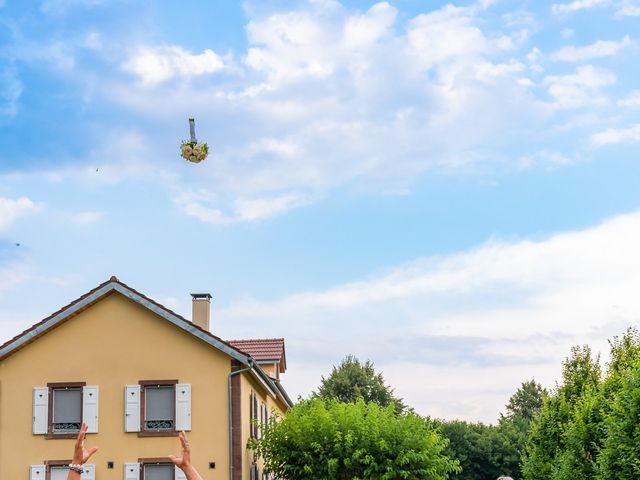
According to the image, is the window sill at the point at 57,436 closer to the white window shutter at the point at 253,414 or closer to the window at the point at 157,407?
the window at the point at 157,407

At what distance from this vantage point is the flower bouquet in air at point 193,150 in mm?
16188

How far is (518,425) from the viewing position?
68.4 metres

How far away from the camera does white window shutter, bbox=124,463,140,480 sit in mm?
26031

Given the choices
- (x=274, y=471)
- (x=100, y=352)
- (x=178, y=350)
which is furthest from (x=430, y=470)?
(x=100, y=352)

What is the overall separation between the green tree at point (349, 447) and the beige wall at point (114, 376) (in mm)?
1906

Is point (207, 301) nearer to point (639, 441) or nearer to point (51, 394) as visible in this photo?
point (51, 394)

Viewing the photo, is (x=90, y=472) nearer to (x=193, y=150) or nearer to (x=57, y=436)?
(x=57, y=436)

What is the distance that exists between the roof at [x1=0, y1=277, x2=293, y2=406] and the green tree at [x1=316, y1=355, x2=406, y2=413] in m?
39.2

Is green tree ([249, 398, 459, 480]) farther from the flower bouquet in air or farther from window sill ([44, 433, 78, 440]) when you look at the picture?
the flower bouquet in air

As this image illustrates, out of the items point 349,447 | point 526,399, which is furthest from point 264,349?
point 526,399

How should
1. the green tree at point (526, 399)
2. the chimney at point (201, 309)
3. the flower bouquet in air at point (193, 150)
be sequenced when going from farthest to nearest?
1. the green tree at point (526, 399)
2. the chimney at point (201, 309)
3. the flower bouquet in air at point (193, 150)

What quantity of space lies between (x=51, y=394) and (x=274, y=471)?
6556 millimetres

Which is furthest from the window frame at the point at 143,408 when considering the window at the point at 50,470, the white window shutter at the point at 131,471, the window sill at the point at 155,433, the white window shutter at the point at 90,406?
the window at the point at 50,470

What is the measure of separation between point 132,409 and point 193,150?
1218 centimetres
